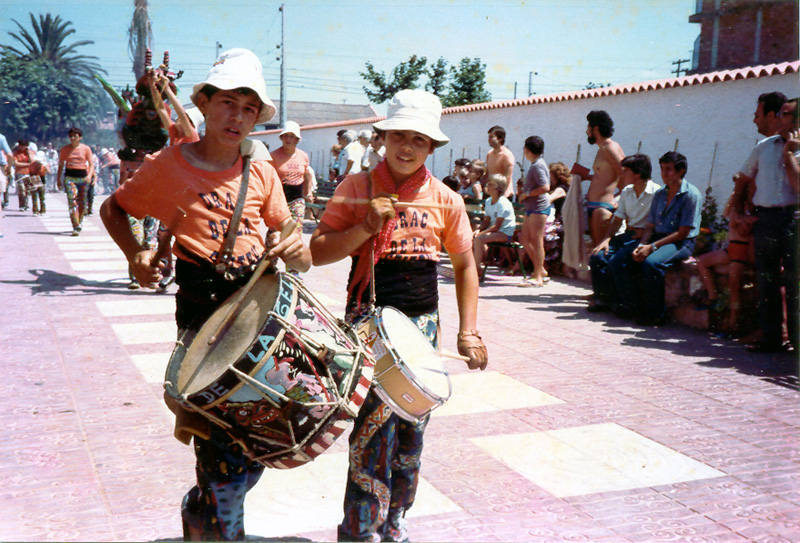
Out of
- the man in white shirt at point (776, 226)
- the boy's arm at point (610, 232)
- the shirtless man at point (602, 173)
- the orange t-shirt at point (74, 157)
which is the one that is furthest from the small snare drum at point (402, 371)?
the orange t-shirt at point (74, 157)

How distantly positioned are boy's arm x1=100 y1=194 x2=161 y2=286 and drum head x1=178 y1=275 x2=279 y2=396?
11.0 inches

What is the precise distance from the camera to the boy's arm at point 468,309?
3.03 metres

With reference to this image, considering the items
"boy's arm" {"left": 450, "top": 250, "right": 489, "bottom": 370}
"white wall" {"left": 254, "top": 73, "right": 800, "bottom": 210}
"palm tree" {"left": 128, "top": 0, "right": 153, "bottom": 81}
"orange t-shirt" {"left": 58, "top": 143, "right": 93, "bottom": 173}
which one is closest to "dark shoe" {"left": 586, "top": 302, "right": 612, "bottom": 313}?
"white wall" {"left": 254, "top": 73, "right": 800, "bottom": 210}

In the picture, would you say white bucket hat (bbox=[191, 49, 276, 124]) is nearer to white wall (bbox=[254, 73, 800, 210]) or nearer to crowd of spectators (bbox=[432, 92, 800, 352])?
crowd of spectators (bbox=[432, 92, 800, 352])

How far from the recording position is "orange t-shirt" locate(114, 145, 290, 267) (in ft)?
8.02

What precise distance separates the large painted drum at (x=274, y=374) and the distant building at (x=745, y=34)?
803 cm

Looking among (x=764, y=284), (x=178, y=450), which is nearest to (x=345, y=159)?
(x=764, y=284)

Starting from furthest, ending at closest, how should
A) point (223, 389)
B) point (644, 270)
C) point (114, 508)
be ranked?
point (644, 270) < point (114, 508) < point (223, 389)

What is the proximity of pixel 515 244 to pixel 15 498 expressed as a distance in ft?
25.8

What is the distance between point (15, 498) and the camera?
3.36 m

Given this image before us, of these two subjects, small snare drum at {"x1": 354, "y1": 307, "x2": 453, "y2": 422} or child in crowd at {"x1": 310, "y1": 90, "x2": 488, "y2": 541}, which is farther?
child in crowd at {"x1": 310, "y1": 90, "x2": 488, "y2": 541}

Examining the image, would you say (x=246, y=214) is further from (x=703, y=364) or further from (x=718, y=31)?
(x=718, y=31)

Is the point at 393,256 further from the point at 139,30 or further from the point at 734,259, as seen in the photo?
the point at 734,259

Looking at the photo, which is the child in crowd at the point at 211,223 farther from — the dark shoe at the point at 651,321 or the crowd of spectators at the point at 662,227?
the dark shoe at the point at 651,321
